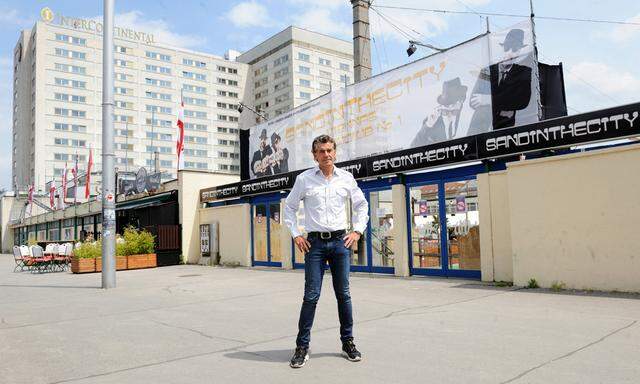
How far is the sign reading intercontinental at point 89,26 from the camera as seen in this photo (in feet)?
311

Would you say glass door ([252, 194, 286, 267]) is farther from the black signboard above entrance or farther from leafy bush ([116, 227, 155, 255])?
leafy bush ([116, 227, 155, 255])

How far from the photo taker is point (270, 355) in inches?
181

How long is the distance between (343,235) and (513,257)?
19.6 ft

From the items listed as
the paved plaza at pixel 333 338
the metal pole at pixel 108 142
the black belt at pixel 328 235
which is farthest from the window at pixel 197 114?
the black belt at pixel 328 235

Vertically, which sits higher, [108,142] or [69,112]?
[69,112]

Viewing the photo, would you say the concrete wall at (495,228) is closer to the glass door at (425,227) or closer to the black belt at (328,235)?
the glass door at (425,227)

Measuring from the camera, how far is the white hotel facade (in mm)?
90500

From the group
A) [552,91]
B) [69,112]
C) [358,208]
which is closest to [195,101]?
[69,112]

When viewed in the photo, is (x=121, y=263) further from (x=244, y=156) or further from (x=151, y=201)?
(x=244, y=156)

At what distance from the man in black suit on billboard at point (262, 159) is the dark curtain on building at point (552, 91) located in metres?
10.5

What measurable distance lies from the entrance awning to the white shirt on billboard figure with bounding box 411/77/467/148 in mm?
12451

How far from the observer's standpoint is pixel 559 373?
12.4 ft

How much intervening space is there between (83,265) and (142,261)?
216cm

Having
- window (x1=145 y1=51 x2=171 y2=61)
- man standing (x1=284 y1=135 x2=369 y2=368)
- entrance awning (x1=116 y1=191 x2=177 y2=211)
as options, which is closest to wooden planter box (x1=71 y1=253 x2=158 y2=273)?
entrance awning (x1=116 y1=191 x2=177 y2=211)
